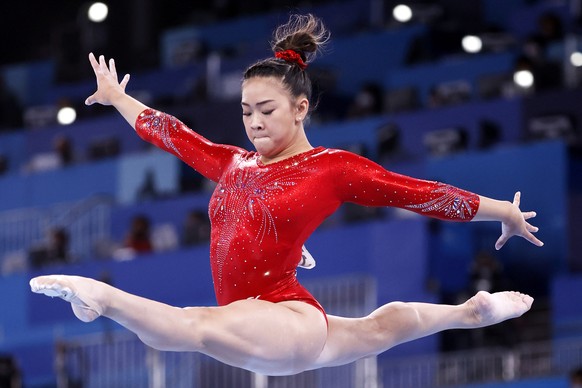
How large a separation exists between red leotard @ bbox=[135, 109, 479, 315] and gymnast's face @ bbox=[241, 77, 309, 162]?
11cm

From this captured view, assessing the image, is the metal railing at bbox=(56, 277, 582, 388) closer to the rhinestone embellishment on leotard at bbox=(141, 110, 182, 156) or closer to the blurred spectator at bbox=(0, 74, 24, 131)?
the rhinestone embellishment on leotard at bbox=(141, 110, 182, 156)

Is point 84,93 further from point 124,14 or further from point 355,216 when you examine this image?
point 355,216

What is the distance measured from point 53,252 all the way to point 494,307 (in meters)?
6.99

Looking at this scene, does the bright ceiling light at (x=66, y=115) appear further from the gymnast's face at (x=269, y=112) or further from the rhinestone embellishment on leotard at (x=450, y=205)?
the rhinestone embellishment on leotard at (x=450, y=205)

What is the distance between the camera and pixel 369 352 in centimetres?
471

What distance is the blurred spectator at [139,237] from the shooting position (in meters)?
10.8

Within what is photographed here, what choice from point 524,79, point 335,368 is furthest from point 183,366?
point 524,79

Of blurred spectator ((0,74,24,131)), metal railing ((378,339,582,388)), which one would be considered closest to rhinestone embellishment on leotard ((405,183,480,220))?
metal railing ((378,339,582,388))

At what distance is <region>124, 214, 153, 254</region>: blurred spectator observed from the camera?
10.8 m

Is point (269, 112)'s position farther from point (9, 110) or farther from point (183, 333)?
point (9, 110)

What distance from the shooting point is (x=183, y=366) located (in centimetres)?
966

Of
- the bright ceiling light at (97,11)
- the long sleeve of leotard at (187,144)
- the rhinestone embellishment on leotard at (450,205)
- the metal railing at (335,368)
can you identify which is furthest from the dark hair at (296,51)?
the bright ceiling light at (97,11)

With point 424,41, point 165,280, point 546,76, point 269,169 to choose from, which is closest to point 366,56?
point 424,41

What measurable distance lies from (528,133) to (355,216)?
1703mm
